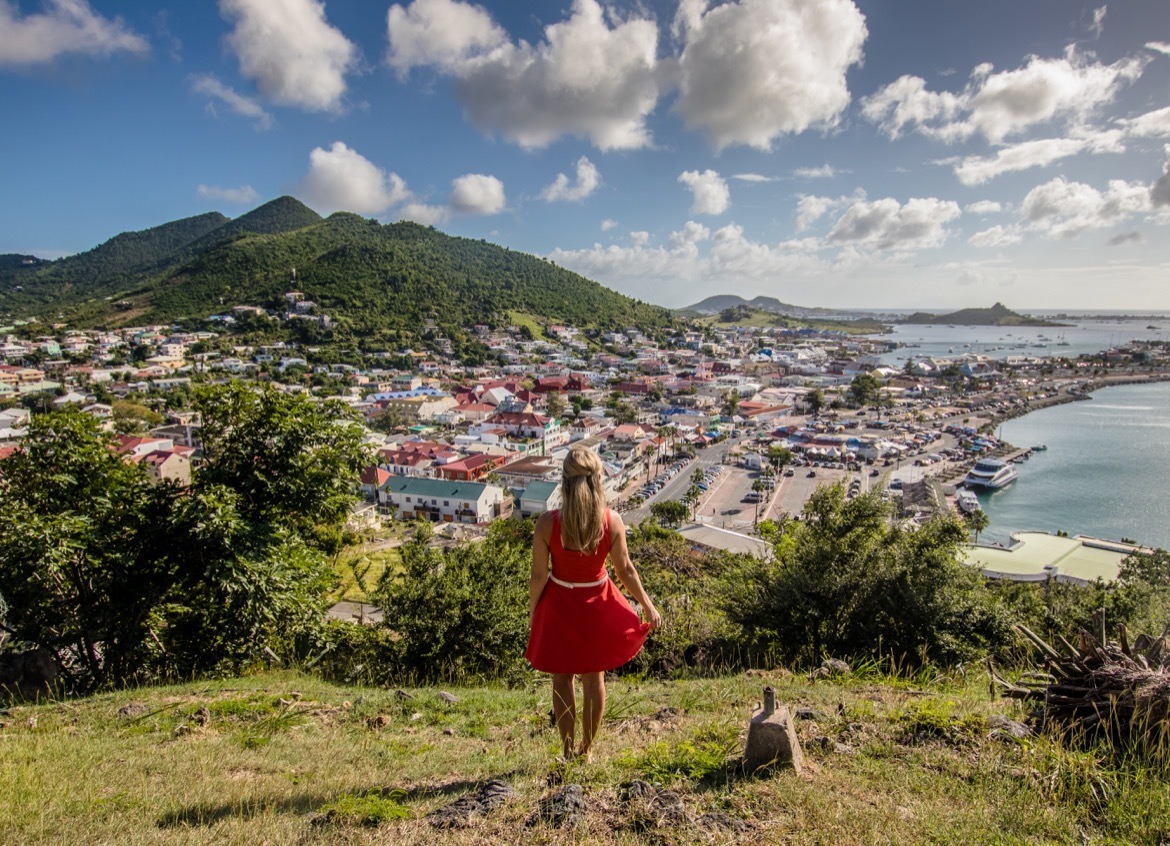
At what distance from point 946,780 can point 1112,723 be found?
626 millimetres

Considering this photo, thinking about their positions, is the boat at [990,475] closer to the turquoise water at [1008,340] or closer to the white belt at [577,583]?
the white belt at [577,583]

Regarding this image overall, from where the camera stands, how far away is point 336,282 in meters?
81.0

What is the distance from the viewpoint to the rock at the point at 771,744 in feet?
6.66

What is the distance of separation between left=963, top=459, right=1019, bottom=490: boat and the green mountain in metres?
55.9

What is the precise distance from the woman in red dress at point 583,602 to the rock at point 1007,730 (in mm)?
1421

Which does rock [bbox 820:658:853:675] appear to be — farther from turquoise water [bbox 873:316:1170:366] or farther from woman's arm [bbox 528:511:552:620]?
turquoise water [bbox 873:316:1170:366]

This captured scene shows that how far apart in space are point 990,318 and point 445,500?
19971 centimetres

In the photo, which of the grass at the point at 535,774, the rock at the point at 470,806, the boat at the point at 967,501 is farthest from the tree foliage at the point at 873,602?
the boat at the point at 967,501

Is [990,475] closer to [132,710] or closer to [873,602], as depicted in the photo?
[873,602]

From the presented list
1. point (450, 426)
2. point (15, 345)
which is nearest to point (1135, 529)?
point (450, 426)

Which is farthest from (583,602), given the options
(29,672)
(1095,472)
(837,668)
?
(1095,472)

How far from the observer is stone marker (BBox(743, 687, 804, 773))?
6.65 feet

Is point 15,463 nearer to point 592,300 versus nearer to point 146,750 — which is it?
point 146,750

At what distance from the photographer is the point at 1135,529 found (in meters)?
24.3
